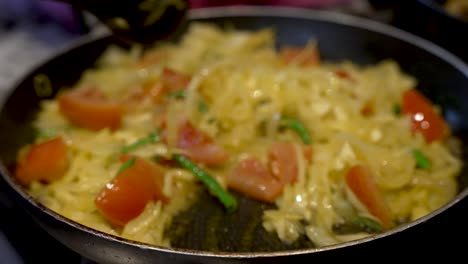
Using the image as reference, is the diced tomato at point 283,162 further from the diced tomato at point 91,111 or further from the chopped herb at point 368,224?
the diced tomato at point 91,111

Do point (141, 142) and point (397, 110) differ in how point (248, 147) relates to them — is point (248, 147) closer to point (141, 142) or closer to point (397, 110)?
point (141, 142)

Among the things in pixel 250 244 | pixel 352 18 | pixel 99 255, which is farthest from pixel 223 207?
pixel 352 18

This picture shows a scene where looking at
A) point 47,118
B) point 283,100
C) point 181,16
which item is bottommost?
point 47,118

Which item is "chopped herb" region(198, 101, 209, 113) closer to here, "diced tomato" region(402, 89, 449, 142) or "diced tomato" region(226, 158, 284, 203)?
"diced tomato" region(226, 158, 284, 203)

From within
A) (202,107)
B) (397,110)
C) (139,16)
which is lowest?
(202,107)

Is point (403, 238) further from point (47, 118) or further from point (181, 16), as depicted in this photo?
point (47, 118)

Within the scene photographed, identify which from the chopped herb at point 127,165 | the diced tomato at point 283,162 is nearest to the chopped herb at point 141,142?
the chopped herb at point 127,165

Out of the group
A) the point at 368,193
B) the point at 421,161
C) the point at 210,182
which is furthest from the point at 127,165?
the point at 421,161
